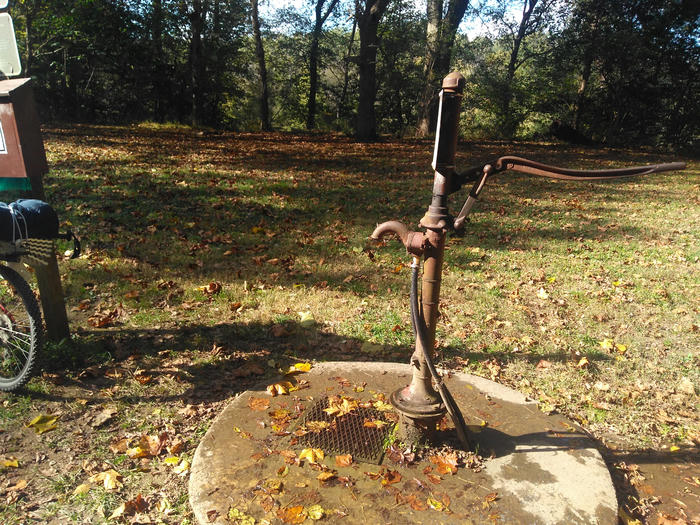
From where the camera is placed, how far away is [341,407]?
309 cm

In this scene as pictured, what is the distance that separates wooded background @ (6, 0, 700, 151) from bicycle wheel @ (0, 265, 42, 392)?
1369cm

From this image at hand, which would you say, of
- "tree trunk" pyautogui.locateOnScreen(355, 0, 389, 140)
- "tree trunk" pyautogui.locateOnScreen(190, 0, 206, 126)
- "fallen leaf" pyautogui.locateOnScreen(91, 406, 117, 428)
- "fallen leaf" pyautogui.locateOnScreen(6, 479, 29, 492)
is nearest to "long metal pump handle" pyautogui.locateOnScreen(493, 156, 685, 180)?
"fallen leaf" pyautogui.locateOnScreen(91, 406, 117, 428)

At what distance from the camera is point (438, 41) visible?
15.9 m

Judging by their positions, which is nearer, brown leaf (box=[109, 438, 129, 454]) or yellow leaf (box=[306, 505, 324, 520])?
yellow leaf (box=[306, 505, 324, 520])

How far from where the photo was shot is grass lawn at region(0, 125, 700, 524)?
2848mm

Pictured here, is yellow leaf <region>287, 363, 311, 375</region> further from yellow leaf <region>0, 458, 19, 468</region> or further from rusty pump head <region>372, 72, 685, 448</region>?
yellow leaf <region>0, 458, 19, 468</region>

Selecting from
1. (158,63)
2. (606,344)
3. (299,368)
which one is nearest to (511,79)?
(158,63)

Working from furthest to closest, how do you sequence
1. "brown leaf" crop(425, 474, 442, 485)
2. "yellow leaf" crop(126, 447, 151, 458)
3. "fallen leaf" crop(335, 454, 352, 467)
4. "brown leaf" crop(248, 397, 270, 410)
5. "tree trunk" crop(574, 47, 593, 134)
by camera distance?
"tree trunk" crop(574, 47, 593, 134)
"brown leaf" crop(248, 397, 270, 410)
"yellow leaf" crop(126, 447, 151, 458)
"fallen leaf" crop(335, 454, 352, 467)
"brown leaf" crop(425, 474, 442, 485)

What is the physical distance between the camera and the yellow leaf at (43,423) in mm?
2980

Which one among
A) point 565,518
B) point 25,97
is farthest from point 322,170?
point 565,518

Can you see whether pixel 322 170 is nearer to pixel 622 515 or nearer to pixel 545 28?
pixel 622 515

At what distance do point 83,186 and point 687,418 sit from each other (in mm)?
8387

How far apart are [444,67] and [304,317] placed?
14.3 meters

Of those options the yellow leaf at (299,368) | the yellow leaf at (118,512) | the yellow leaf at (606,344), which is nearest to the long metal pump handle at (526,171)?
the yellow leaf at (299,368)
